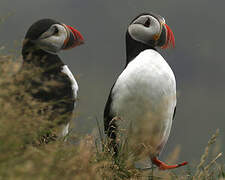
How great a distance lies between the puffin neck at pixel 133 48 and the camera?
6.12 metres

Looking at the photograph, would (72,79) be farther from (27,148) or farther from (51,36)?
(27,148)

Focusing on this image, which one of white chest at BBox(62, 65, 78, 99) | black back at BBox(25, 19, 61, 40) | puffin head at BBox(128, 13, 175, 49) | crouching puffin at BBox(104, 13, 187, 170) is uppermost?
black back at BBox(25, 19, 61, 40)

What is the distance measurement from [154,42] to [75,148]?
11.0 ft

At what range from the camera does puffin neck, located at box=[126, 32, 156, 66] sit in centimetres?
612

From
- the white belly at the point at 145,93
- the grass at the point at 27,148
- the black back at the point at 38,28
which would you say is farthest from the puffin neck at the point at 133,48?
the grass at the point at 27,148

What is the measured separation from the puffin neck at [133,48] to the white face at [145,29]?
0.18ft

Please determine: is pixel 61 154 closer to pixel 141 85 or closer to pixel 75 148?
pixel 75 148

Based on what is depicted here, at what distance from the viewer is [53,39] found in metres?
5.91

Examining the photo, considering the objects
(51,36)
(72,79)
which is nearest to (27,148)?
(72,79)

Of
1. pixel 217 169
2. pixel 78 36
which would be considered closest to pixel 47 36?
pixel 78 36

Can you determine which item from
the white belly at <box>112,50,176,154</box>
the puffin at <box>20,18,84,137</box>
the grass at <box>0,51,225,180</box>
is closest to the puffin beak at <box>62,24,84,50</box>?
the puffin at <box>20,18,84,137</box>

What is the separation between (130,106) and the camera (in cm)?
557

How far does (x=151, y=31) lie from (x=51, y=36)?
1.41 metres

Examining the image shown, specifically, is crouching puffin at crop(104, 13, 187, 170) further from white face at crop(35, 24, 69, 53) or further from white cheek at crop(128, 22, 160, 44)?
white face at crop(35, 24, 69, 53)
